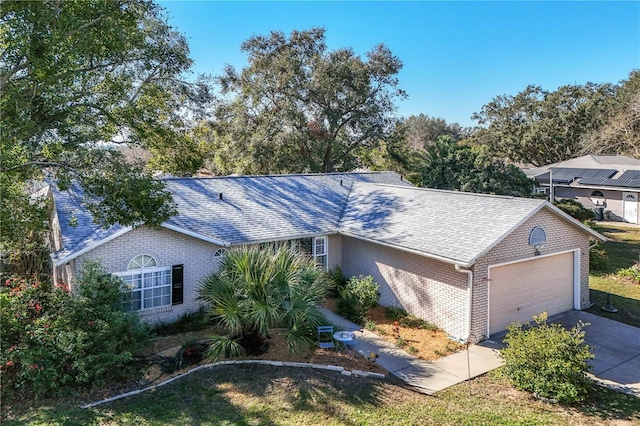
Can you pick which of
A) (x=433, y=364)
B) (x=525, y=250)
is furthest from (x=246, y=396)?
(x=525, y=250)

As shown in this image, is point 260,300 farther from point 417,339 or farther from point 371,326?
point 417,339

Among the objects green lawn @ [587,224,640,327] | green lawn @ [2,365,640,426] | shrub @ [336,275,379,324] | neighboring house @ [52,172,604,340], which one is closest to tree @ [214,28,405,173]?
neighboring house @ [52,172,604,340]

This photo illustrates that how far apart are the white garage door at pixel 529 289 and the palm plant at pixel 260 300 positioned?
19.3 ft

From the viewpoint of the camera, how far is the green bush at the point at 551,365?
889 centimetres

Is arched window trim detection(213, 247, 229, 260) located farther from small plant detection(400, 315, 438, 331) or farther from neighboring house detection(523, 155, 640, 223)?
neighboring house detection(523, 155, 640, 223)

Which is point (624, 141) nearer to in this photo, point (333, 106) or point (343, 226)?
point (333, 106)

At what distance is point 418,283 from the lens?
14086 mm

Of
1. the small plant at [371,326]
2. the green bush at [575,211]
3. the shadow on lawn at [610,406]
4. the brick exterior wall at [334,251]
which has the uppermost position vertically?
the green bush at [575,211]

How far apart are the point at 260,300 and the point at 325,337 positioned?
281 centimetres

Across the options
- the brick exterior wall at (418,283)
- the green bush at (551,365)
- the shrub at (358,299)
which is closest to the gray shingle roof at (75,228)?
the shrub at (358,299)

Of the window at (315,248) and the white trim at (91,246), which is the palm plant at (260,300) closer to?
the white trim at (91,246)

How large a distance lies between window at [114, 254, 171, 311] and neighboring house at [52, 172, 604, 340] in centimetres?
3

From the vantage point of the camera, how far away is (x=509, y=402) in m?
9.10

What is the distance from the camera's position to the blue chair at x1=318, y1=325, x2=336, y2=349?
1145 cm
